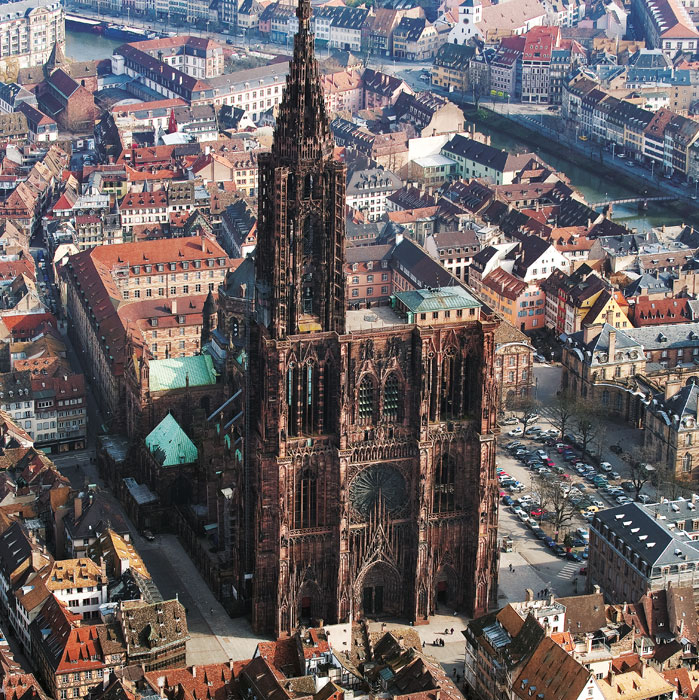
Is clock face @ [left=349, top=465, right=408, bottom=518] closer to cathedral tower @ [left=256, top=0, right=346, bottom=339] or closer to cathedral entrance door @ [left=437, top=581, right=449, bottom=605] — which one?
cathedral entrance door @ [left=437, top=581, right=449, bottom=605]

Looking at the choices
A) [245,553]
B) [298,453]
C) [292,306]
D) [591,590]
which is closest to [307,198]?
[292,306]

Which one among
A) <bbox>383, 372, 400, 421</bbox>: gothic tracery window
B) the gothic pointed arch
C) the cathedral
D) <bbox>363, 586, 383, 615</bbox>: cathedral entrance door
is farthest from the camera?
<bbox>363, 586, 383, 615</bbox>: cathedral entrance door

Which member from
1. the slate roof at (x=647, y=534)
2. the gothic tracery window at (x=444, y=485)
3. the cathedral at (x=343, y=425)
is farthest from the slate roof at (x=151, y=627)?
the slate roof at (x=647, y=534)

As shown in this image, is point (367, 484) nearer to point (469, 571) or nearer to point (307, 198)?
point (469, 571)

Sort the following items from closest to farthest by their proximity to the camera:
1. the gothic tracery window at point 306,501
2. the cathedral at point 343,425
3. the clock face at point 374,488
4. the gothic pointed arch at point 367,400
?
the cathedral at point 343,425 < the gothic pointed arch at point 367,400 < the gothic tracery window at point 306,501 < the clock face at point 374,488

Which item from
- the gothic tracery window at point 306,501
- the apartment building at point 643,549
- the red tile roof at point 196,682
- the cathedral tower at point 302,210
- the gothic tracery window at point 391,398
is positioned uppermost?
the cathedral tower at point 302,210

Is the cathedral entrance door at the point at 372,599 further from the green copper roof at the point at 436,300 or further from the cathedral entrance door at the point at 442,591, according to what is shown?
the green copper roof at the point at 436,300

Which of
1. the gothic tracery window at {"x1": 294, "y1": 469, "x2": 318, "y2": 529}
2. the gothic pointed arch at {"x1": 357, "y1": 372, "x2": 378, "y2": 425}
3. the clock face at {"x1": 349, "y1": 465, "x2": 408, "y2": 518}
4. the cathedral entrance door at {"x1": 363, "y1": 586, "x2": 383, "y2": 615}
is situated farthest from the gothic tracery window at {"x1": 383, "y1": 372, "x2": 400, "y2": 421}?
the cathedral entrance door at {"x1": 363, "y1": 586, "x2": 383, "y2": 615}
